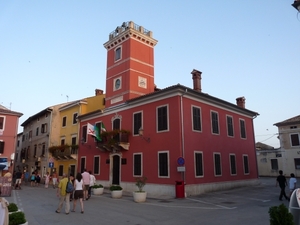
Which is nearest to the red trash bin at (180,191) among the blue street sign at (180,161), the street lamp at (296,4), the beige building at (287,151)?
the blue street sign at (180,161)

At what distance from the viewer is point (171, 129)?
56.1 feet

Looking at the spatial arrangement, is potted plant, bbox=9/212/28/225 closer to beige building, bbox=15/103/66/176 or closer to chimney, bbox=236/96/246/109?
chimney, bbox=236/96/246/109

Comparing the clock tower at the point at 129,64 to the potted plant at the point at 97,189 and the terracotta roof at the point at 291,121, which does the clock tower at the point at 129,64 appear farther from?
the terracotta roof at the point at 291,121

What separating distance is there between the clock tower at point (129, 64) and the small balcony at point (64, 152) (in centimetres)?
696

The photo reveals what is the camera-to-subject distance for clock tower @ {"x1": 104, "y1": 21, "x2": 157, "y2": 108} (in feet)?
72.1

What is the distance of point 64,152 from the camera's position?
2759 cm

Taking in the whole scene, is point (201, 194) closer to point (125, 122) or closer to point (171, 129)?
point (171, 129)

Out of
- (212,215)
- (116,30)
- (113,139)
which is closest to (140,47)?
(116,30)

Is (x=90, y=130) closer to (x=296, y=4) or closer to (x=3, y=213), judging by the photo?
(x=3, y=213)

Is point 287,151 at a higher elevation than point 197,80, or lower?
lower

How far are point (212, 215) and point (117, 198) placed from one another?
7.22 metres

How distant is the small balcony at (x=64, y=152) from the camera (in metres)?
26.6

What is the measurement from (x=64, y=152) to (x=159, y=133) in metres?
14.2

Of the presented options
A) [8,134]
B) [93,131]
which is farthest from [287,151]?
[8,134]
